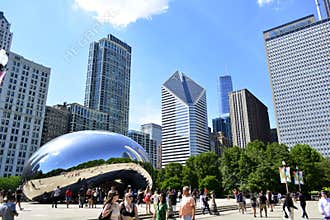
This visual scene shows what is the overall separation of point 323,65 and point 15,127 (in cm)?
15605

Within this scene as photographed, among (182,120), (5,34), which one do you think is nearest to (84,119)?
(5,34)

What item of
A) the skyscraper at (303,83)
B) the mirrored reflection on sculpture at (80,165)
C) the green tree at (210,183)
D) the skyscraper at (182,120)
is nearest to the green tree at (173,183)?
the green tree at (210,183)

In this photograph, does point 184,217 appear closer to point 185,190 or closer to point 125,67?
point 185,190

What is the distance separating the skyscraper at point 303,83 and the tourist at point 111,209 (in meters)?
158

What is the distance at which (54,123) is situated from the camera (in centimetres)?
12369

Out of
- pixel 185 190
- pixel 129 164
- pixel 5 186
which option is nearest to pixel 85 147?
pixel 129 164

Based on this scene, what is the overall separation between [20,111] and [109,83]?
69067mm

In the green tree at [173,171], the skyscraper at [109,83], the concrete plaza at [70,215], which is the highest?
the skyscraper at [109,83]

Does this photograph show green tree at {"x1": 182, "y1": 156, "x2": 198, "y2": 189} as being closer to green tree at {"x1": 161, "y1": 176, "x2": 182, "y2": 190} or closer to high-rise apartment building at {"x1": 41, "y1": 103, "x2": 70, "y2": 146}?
green tree at {"x1": 161, "y1": 176, "x2": 182, "y2": 190}

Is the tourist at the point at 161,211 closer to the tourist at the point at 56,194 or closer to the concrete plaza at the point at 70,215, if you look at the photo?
the concrete plaza at the point at 70,215

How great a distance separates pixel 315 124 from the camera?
474 feet

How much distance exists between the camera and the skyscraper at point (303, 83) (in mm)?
143125

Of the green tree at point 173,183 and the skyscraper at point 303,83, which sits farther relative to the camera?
the skyscraper at point 303,83

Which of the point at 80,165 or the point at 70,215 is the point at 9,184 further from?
the point at 70,215
